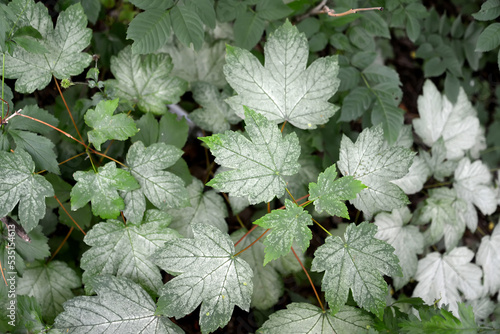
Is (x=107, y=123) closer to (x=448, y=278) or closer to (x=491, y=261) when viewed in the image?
(x=448, y=278)

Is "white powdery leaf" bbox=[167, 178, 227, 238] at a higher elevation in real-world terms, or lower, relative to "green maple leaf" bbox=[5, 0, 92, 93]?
lower

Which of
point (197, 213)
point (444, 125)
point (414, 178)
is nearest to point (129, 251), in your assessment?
point (197, 213)

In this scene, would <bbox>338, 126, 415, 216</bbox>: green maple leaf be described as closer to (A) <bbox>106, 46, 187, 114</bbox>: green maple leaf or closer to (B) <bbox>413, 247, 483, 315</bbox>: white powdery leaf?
Answer: (B) <bbox>413, 247, 483, 315</bbox>: white powdery leaf

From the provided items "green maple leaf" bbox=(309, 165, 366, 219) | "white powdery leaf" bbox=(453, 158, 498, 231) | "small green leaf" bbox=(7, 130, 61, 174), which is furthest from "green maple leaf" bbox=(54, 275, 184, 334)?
"white powdery leaf" bbox=(453, 158, 498, 231)

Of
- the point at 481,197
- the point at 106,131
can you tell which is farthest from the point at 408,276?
the point at 106,131

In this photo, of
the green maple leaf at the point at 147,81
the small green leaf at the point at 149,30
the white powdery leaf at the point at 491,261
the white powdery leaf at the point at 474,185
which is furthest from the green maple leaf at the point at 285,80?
the white powdery leaf at the point at 491,261

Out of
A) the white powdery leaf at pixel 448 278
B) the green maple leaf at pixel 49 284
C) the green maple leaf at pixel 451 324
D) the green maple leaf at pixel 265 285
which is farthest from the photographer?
the white powdery leaf at pixel 448 278

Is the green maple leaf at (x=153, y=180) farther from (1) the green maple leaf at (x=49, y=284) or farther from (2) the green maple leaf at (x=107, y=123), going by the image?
(1) the green maple leaf at (x=49, y=284)
